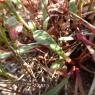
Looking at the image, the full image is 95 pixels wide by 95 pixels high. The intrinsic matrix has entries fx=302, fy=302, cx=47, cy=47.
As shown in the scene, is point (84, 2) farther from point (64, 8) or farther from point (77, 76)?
point (77, 76)

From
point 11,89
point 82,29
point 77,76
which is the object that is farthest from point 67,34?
point 11,89

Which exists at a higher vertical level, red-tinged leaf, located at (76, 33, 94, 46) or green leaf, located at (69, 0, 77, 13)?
green leaf, located at (69, 0, 77, 13)

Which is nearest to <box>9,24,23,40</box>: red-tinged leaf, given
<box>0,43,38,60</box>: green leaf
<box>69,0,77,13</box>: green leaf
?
<box>0,43,38,60</box>: green leaf

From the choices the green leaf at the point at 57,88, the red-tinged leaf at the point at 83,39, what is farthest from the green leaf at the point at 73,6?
the green leaf at the point at 57,88

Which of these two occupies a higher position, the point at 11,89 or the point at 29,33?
the point at 29,33

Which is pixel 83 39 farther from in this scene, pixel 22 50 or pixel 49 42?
pixel 22 50

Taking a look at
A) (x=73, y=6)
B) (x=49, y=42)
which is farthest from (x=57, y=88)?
(x=73, y=6)

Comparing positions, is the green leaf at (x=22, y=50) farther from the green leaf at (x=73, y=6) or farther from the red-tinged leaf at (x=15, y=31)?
the green leaf at (x=73, y=6)

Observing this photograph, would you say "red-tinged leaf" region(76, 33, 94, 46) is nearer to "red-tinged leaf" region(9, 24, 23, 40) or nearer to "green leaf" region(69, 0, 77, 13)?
"green leaf" region(69, 0, 77, 13)

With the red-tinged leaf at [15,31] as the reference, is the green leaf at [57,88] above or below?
below

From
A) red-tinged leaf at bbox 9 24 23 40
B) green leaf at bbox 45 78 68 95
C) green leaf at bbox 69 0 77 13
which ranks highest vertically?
green leaf at bbox 69 0 77 13

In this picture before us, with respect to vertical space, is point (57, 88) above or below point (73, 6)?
below
